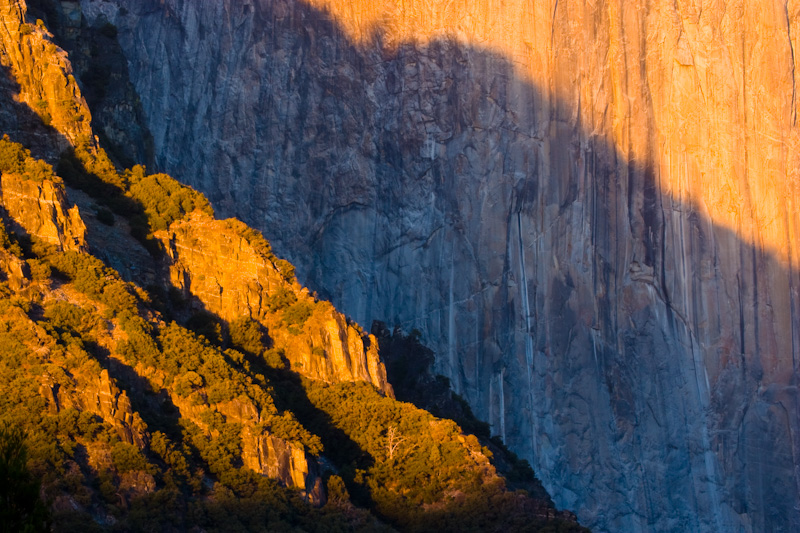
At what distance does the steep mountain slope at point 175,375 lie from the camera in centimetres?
2847

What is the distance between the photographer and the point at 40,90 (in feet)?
125

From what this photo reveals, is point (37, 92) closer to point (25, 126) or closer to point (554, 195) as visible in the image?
point (25, 126)

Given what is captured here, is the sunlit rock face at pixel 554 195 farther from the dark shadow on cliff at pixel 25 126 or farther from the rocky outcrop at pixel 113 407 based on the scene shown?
the rocky outcrop at pixel 113 407

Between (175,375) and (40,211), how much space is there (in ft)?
15.3

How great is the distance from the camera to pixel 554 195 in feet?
176

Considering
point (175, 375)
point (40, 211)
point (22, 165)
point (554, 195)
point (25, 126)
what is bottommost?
point (175, 375)

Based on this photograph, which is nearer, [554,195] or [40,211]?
[40,211]

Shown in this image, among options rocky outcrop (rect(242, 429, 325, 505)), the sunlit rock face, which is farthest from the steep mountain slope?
the sunlit rock face

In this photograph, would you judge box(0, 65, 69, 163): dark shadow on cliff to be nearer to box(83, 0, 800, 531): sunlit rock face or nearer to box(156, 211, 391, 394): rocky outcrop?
box(156, 211, 391, 394): rocky outcrop

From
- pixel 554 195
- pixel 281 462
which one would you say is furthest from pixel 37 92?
pixel 554 195

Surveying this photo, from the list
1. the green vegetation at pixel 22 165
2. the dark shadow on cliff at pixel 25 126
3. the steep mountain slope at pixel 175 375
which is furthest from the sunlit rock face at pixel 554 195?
the green vegetation at pixel 22 165

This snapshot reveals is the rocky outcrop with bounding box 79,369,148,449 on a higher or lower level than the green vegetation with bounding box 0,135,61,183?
lower

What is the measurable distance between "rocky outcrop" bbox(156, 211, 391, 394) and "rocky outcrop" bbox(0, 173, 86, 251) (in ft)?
11.0

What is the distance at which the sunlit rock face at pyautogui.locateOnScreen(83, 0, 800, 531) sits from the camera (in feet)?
170
